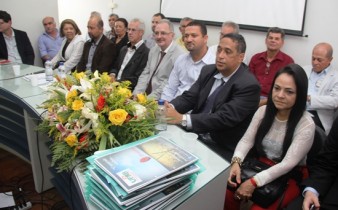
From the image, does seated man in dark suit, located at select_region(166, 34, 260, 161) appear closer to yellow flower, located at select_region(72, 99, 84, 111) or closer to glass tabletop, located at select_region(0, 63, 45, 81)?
yellow flower, located at select_region(72, 99, 84, 111)

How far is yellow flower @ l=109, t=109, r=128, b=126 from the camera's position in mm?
1201

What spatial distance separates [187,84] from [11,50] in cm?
301

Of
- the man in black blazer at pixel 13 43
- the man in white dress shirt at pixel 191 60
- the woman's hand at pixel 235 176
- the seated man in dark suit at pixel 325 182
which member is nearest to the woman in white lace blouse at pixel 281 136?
the woman's hand at pixel 235 176

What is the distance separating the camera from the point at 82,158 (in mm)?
1215

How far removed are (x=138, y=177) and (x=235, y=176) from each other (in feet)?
2.85

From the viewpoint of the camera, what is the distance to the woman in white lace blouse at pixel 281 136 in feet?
4.93

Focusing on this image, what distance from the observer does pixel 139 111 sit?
1328mm

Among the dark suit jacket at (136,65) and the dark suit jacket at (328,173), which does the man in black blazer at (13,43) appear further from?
the dark suit jacket at (328,173)

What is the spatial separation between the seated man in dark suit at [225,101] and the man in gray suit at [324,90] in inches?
47.5

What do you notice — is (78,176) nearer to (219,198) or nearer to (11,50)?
(219,198)

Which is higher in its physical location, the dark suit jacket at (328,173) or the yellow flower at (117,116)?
the yellow flower at (117,116)

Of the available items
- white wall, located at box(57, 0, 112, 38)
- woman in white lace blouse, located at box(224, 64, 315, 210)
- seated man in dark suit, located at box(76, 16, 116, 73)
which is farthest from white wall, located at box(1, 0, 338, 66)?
woman in white lace blouse, located at box(224, 64, 315, 210)

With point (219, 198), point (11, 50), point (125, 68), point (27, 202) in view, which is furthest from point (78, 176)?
point (11, 50)

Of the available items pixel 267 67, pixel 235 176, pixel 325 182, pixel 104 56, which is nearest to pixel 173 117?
pixel 235 176
